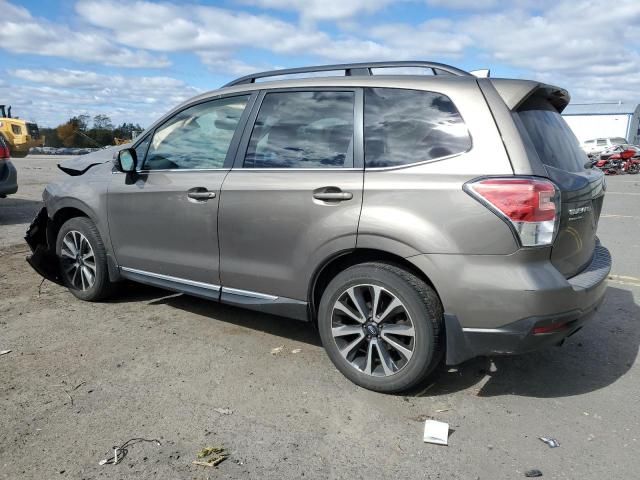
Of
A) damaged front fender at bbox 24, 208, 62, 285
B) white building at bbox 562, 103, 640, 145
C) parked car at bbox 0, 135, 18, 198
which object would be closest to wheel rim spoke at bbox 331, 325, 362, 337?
damaged front fender at bbox 24, 208, 62, 285

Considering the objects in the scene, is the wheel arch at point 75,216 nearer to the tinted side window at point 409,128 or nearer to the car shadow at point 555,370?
the tinted side window at point 409,128

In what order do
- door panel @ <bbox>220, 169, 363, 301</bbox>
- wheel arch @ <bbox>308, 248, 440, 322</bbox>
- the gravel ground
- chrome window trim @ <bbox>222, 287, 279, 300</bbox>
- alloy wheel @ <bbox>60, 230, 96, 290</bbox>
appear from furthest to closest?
alloy wheel @ <bbox>60, 230, 96, 290</bbox> → chrome window trim @ <bbox>222, 287, 279, 300</bbox> → door panel @ <bbox>220, 169, 363, 301</bbox> → wheel arch @ <bbox>308, 248, 440, 322</bbox> → the gravel ground

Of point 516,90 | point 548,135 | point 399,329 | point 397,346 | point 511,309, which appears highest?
point 516,90

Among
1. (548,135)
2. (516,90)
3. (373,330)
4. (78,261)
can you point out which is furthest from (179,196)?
(548,135)

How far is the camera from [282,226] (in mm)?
3471

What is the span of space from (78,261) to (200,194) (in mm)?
1792

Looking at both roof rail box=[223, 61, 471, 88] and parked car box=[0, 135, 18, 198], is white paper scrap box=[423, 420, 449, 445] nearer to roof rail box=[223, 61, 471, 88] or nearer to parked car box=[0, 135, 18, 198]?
roof rail box=[223, 61, 471, 88]

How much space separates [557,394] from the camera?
3291mm

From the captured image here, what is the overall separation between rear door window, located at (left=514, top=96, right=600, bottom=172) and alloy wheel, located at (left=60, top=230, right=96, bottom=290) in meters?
3.73

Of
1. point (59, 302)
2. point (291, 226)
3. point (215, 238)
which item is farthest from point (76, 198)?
point (291, 226)

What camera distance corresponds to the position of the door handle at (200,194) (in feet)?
12.5

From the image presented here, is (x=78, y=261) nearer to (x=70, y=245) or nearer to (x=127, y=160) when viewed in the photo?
(x=70, y=245)

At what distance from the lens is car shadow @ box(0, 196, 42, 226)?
9034mm

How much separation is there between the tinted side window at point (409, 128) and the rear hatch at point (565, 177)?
370mm
